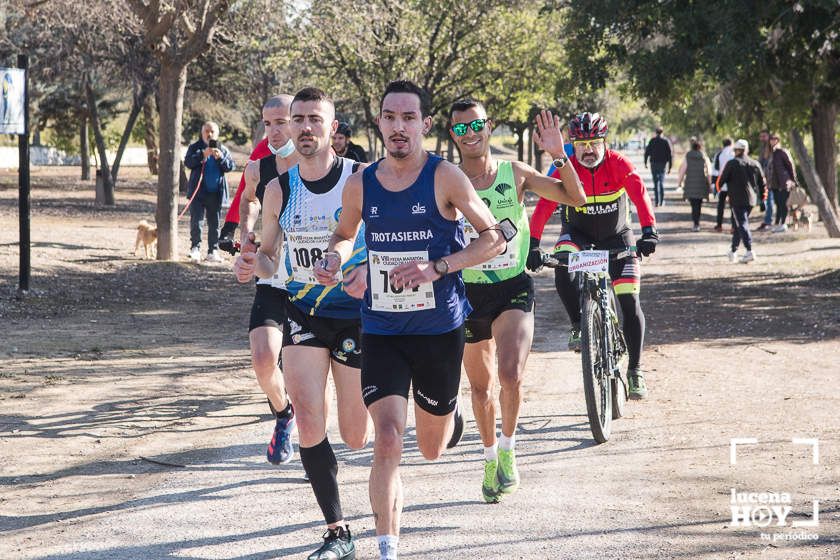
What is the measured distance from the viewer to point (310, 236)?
233 inches

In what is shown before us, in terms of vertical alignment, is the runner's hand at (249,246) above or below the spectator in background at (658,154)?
below

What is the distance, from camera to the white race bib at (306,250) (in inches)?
233

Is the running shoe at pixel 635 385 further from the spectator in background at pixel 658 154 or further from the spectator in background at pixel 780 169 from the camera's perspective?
the spectator in background at pixel 658 154

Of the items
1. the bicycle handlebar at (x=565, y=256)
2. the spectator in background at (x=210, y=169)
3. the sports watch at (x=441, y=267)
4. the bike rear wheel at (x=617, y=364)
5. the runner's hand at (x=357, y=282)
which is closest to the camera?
the sports watch at (x=441, y=267)

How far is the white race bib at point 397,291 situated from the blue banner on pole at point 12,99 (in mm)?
10362

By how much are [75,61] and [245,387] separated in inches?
1118

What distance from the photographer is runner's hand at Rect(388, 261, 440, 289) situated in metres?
4.84

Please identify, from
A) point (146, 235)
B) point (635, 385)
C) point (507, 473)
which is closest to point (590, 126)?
point (635, 385)

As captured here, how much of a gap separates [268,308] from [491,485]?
5.58 ft

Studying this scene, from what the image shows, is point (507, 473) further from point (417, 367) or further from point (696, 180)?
point (696, 180)

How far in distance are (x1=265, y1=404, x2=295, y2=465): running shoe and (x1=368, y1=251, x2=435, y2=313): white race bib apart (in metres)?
2.26

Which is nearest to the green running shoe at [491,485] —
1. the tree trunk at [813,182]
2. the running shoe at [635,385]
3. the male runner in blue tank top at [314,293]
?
the male runner in blue tank top at [314,293]

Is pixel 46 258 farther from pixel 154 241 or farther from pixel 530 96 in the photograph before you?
pixel 530 96

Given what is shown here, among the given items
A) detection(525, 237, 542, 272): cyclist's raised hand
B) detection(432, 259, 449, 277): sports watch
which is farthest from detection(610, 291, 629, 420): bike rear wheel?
detection(432, 259, 449, 277): sports watch
